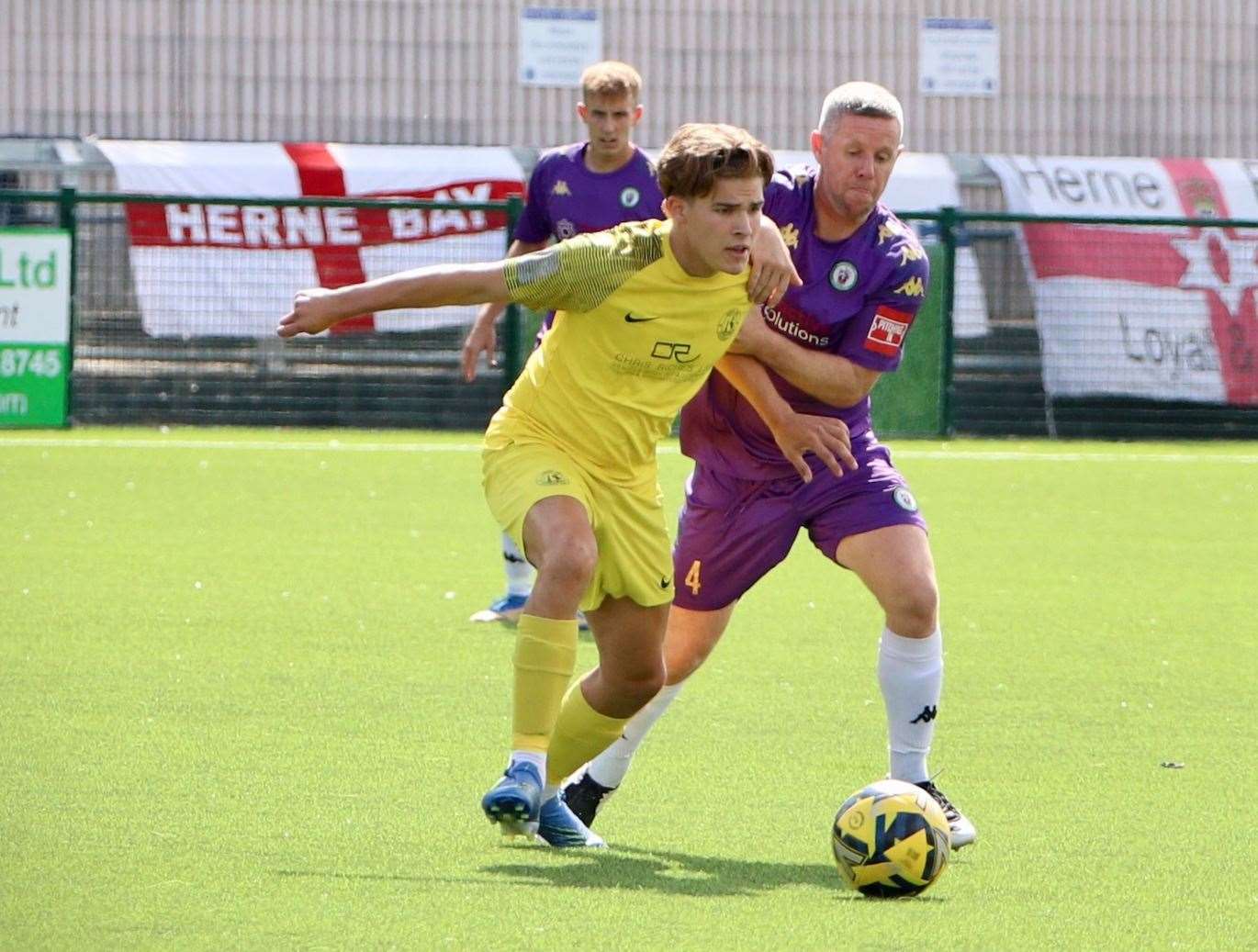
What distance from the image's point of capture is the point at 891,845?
4.77 meters

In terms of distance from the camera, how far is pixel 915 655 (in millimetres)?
5547

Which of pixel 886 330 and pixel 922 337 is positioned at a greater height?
pixel 886 330

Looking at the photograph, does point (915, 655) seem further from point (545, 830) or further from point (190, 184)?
point (190, 184)

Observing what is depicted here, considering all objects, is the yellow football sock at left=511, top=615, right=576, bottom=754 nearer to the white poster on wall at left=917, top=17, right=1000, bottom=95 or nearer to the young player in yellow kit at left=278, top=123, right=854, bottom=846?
the young player in yellow kit at left=278, top=123, right=854, bottom=846

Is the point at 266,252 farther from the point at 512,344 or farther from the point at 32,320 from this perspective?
the point at 512,344

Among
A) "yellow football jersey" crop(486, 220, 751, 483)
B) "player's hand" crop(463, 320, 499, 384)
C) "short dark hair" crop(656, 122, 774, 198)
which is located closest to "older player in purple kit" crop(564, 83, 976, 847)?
"yellow football jersey" crop(486, 220, 751, 483)

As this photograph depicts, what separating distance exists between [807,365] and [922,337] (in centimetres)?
1235

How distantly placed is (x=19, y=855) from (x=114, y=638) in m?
3.39

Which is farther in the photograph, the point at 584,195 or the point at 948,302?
the point at 948,302

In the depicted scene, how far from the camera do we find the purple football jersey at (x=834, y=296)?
5.75m

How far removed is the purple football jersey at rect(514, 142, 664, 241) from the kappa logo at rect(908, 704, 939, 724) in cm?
362

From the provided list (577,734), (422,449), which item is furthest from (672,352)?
(422,449)

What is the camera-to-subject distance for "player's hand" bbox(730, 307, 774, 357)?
5.55 m

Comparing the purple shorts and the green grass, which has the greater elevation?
the purple shorts
